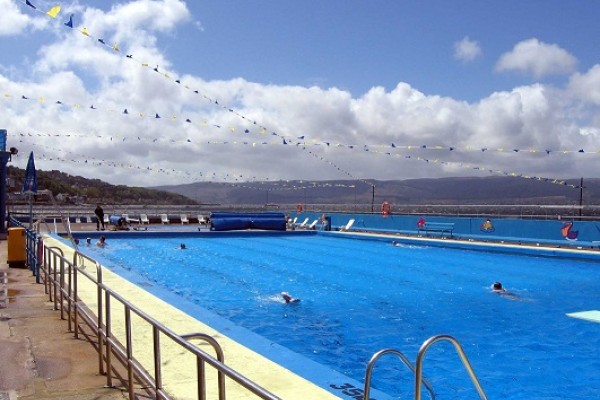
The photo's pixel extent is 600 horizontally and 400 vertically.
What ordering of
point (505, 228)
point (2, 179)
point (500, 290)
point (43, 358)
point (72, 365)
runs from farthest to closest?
1. point (505, 228)
2. point (2, 179)
3. point (500, 290)
4. point (43, 358)
5. point (72, 365)

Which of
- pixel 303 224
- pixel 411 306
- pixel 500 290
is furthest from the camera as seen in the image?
pixel 303 224

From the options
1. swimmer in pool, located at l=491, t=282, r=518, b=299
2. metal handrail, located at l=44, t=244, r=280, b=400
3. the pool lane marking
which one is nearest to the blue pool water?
swimmer in pool, located at l=491, t=282, r=518, b=299

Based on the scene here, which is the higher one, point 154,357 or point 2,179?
point 2,179

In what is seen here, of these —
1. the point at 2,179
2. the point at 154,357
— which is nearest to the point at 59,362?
the point at 154,357

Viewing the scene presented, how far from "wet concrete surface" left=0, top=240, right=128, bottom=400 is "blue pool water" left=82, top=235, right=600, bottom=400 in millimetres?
2257

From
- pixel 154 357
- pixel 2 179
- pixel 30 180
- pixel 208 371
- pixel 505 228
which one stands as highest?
pixel 2 179

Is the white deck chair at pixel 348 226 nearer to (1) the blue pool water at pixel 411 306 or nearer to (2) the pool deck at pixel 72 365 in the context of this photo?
(1) the blue pool water at pixel 411 306

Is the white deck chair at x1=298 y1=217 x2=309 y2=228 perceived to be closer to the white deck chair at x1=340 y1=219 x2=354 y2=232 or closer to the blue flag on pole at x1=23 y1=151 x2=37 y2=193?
the white deck chair at x1=340 y1=219 x2=354 y2=232

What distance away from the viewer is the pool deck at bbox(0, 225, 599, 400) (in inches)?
162

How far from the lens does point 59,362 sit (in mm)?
4793

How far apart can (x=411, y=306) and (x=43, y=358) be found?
19.8 ft

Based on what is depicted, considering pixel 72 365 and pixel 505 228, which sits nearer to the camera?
pixel 72 365

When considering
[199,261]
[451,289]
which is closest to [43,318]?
[451,289]

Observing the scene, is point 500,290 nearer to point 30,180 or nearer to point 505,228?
point 30,180
